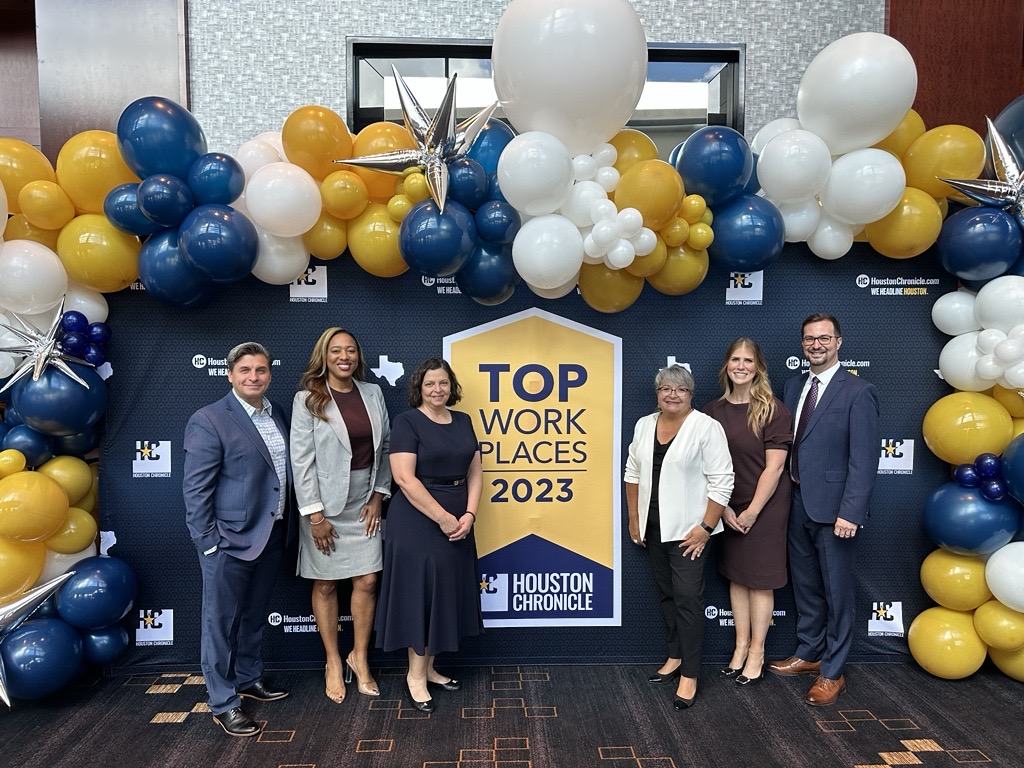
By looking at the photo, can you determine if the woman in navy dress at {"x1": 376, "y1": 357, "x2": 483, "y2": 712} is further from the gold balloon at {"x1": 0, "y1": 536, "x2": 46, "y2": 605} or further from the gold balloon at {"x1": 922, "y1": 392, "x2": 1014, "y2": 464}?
the gold balloon at {"x1": 922, "y1": 392, "x2": 1014, "y2": 464}

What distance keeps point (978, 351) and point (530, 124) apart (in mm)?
2186

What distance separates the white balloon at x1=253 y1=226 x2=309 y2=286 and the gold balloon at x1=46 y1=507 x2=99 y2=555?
4.31ft

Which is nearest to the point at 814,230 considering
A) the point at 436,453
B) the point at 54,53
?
the point at 436,453

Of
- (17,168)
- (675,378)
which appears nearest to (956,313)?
(675,378)

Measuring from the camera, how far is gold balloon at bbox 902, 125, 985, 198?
2.66m

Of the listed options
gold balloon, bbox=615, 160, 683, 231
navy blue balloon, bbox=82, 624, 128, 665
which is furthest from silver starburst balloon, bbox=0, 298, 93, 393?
gold balloon, bbox=615, 160, 683, 231

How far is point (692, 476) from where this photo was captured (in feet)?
8.57

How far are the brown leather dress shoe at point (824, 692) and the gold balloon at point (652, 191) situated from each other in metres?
2.05

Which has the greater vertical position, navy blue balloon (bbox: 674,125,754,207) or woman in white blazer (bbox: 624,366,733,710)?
navy blue balloon (bbox: 674,125,754,207)

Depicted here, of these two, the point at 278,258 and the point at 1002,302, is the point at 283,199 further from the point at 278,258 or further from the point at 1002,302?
the point at 1002,302

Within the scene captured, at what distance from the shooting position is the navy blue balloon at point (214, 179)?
2.49 meters

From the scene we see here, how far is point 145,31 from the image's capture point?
390 cm

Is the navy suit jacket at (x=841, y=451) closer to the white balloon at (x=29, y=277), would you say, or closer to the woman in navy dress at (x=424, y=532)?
the woman in navy dress at (x=424, y=532)

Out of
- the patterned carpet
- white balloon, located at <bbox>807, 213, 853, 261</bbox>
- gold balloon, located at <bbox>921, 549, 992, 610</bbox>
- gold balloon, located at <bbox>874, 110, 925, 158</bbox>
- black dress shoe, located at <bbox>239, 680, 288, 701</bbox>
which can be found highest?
gold balloon, located at <bbox>874, 110, 925, 158</bbox>
